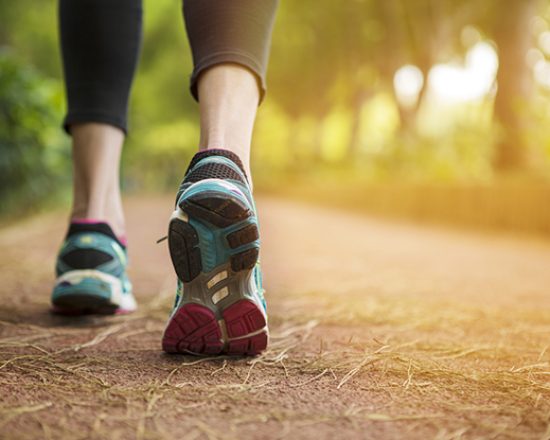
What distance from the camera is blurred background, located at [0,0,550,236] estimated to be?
14.2 feet

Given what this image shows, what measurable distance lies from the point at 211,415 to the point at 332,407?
0.47ft

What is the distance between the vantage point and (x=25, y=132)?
402 cm

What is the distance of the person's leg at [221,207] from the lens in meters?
0.88

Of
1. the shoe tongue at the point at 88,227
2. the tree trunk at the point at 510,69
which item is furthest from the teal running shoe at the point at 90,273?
the tree trunk at the point at 510,69

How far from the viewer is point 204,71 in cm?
105

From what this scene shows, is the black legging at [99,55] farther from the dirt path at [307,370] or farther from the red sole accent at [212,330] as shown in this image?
the red sole accent at [212,330]

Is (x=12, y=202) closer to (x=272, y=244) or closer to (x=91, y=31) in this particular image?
(x=272, y=244)

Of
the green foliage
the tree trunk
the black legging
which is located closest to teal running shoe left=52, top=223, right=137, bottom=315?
the black legging

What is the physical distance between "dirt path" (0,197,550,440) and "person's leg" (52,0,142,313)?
7 centimetres

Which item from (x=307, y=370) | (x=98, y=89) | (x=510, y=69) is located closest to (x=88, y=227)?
(x=98, y=89)

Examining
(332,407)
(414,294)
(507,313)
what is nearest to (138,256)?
(414,294)

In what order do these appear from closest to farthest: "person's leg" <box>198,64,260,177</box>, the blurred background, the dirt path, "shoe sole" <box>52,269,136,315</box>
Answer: the dirt path < "person's leg" <box>198,64,260,177</box> < "shoe sole" <box>52,269,136,315</box> < the blurred background

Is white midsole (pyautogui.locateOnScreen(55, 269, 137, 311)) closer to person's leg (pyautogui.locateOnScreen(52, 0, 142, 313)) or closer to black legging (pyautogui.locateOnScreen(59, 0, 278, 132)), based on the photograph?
person's leg (pyautogui.locateOnScreen(52, 0, 142, 313))

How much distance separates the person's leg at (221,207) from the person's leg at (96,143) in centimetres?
37
